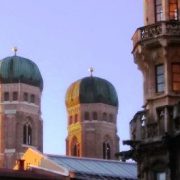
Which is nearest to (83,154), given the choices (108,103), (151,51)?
(108,103)

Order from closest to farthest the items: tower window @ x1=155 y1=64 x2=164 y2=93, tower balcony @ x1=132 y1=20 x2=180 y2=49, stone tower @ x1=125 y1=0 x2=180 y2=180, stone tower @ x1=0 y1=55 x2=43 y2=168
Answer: stone tower @ x1=125 y1=0 x2=180 y2=180, tower balcony @ x1=132 y1=20 x2=180 y2=49, tower window @ x1=155 y1=64 x2=164 y2=93, stone tower @ x1=0 y1=55 x2=43 y2=168

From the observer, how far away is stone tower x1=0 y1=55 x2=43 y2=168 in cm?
14075

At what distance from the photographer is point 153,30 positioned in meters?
39.6

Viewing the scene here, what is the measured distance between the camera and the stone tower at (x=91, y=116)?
151000 mm

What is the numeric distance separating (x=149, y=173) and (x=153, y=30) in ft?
20.8

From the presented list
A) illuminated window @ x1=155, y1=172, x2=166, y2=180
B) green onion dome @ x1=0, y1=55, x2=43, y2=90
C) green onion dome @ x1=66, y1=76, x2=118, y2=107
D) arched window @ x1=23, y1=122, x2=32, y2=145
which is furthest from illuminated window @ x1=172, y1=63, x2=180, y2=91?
green onion dome @ x1=66, y1=76, x2=118, y2=107

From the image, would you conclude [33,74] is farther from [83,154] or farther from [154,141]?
[154,141]

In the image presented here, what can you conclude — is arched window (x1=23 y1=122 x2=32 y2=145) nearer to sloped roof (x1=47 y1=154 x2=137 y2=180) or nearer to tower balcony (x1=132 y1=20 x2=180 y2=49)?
sloped roof (x1=47 y1=154 x2=137 y2=180)

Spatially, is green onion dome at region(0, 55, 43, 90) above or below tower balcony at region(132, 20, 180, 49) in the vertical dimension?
above

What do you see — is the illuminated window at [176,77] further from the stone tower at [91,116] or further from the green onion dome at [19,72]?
the stone tower at [91,116]

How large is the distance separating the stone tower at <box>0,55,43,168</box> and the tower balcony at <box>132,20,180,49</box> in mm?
100343

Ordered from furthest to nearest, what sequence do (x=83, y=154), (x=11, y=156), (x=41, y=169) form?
1. (x=83, y=154)
2. (x=11, y=156)
3. (x=41, y=169)

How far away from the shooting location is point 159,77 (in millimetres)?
39938

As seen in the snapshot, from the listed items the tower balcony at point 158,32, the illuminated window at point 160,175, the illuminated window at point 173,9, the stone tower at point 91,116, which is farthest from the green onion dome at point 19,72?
the illuminated window at point 160,175
